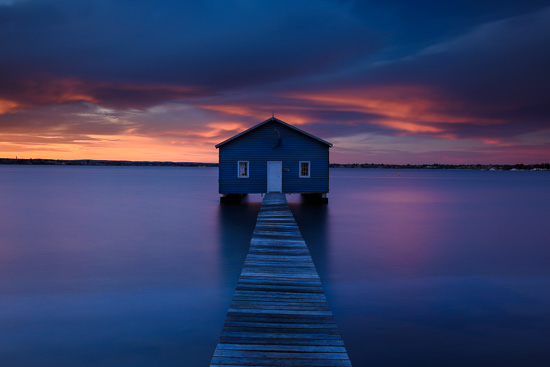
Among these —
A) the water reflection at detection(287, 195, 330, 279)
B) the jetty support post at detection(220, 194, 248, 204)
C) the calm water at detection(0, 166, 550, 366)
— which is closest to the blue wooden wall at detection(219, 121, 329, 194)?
the water reflection at detection(287, 195, 330, 279)

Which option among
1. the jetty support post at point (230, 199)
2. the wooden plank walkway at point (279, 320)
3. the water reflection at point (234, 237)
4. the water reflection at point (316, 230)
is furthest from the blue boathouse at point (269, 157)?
the wooden plank walkway at point (279, 320)

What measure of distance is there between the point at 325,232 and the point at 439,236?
6.35m

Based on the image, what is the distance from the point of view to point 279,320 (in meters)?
6.46

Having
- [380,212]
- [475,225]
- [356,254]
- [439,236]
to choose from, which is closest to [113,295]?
[356,254]

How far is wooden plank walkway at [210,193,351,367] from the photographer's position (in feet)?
17.4

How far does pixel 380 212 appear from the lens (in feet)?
105

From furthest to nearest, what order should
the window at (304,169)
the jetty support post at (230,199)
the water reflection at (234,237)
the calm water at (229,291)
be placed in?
the jetty support post at (230,199)
the window at (304,169)
the water reflection at (234,237)
the calm water at (229,291)

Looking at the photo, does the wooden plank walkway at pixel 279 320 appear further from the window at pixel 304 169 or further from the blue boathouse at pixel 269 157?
the window at pixel 304 169

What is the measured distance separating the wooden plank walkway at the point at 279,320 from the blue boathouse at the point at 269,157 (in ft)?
56.2

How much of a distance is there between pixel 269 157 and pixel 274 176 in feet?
4.76

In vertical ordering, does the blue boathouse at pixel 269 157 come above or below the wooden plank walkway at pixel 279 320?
above

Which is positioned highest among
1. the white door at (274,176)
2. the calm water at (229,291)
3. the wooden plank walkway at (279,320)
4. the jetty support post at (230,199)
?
the white door at (274,176)

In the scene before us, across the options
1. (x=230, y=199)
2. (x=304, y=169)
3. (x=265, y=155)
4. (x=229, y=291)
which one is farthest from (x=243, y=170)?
(x=229, y=291)

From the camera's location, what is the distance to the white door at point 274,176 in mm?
27500
